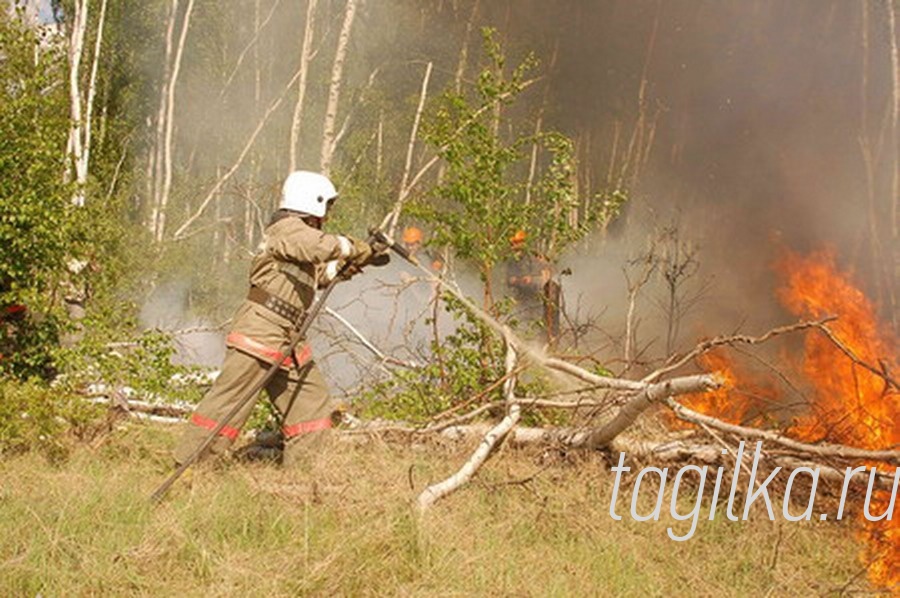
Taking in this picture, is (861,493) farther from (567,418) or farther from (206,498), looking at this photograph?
(206,498)

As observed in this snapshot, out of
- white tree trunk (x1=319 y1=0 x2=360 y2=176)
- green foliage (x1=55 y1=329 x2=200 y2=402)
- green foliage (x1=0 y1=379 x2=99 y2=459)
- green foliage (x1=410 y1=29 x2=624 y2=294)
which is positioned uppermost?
white tree trunk (x1=319 y1=0 x2=360 y2=176)

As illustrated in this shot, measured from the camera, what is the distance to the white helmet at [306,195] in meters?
5.22

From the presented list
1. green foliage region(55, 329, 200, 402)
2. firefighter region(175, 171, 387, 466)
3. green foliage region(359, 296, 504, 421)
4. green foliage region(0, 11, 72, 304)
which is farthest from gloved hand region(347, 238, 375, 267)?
green foliage region(0, 11, 72, 304)

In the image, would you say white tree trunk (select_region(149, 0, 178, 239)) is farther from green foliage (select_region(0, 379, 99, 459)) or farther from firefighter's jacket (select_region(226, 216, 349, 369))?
firefighter's jacket (select_region(226, 216, 349, 369))

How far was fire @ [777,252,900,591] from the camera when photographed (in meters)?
4.21

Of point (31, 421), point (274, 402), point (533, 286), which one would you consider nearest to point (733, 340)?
point (274, 402)

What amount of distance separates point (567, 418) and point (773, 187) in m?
12.4

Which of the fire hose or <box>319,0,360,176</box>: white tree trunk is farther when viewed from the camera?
<box>319,0,360,176</box>: white tree trunk

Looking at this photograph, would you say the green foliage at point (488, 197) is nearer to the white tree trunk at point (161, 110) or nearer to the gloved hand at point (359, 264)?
the gloved hand at point (359, 264)

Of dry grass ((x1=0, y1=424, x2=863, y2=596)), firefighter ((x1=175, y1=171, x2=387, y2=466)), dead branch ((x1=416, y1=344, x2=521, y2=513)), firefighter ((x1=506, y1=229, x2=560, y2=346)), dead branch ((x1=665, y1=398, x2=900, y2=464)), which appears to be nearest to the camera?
dry grass ((x1=0, y1=424, x2=863, y2=596))

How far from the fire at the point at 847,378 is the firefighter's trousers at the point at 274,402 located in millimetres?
2923

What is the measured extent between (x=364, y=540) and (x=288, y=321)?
6.90 feet

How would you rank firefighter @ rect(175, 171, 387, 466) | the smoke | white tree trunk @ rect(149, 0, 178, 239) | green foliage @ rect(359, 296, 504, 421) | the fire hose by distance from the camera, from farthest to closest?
white tree trunk @ rect(149, 0, 178, 239) → the smoke → green foliage @ rect(359, 296, 504, 421) → firefighter @ rect(175, 171, 387, 466) → the fire hose

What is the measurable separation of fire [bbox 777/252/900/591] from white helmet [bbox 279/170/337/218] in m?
3.19
